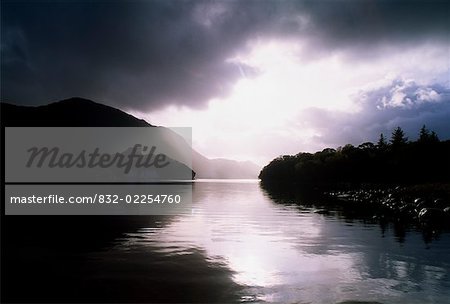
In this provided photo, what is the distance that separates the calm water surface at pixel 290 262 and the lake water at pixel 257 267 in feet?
0.13

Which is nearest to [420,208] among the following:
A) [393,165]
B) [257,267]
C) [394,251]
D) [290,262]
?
[394,251]

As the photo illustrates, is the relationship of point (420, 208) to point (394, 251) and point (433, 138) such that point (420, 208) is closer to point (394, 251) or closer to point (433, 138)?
point (394, 251)

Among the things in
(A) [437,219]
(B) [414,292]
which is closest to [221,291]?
(B) [414,292]

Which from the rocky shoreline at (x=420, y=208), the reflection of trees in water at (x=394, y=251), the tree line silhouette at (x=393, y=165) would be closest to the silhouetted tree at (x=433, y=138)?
the tree line silhouette at (x=393, y=165)

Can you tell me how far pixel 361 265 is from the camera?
1700 cm

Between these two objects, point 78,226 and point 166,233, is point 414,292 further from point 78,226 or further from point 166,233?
point 78,226

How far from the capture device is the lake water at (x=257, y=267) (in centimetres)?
1269

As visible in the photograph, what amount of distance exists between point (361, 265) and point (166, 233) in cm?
1345

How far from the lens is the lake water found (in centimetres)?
1269

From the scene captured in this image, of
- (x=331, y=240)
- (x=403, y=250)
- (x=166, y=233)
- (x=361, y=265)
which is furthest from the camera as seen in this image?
(x=166, y=233)

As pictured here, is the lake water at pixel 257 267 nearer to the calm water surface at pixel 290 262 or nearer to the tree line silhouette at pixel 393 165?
the calm water surface at pixel 290 262

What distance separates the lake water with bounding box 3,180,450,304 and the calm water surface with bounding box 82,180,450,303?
0.04 metres

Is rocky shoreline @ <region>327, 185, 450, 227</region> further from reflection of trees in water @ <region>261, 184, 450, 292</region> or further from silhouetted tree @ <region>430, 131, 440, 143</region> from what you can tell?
silhouetted tree @ <region>430, 131, 440, 143</region>

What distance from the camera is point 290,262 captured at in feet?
57.4
